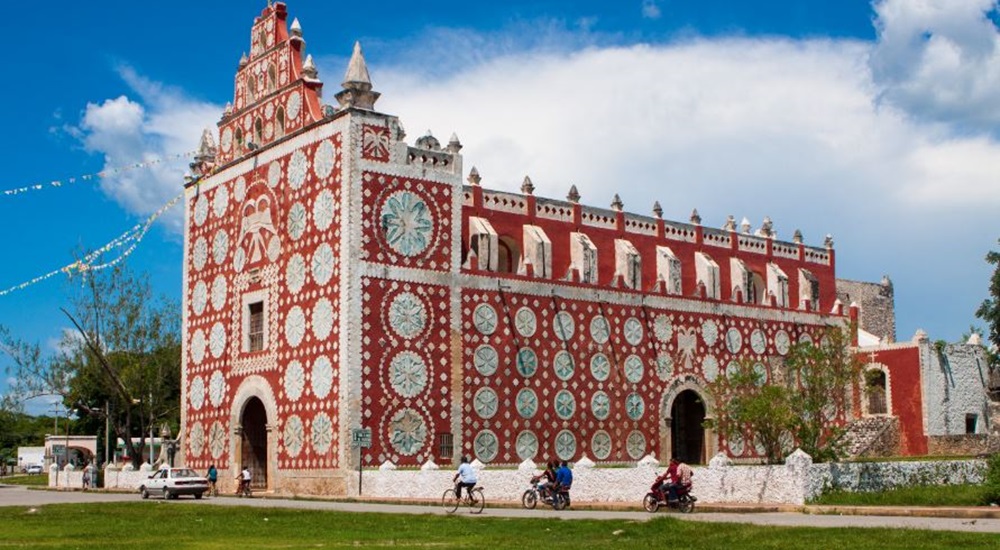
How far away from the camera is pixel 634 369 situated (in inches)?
1822

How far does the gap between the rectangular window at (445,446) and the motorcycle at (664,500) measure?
469 inches

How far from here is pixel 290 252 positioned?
136 ft

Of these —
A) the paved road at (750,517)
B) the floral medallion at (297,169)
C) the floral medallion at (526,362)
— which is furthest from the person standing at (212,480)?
the floral medallion at (526,362)

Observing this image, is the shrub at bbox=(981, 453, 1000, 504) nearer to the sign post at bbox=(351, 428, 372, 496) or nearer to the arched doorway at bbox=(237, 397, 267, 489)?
the sign post at bbox=(351, 428, 372, 496)

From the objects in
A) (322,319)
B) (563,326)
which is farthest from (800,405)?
(322,319)

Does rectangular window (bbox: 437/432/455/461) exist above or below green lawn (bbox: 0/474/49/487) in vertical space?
above

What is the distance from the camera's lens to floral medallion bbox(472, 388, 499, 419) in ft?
134

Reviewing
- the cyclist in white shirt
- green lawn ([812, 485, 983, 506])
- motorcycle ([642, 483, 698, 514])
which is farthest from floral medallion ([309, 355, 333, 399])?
green lawn ([812, 485, 983, 506])

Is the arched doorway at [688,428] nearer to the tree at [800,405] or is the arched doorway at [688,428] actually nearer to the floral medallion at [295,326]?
the tree at [800,405]

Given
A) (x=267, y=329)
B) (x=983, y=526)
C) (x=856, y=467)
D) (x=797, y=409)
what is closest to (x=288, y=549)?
(x=983, y=526)

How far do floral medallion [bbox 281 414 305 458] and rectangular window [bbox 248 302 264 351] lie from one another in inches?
144

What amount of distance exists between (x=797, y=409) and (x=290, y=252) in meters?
17.8

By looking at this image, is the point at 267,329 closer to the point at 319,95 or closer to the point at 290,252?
the point at 290,252

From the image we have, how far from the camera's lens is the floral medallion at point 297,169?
135 ft
